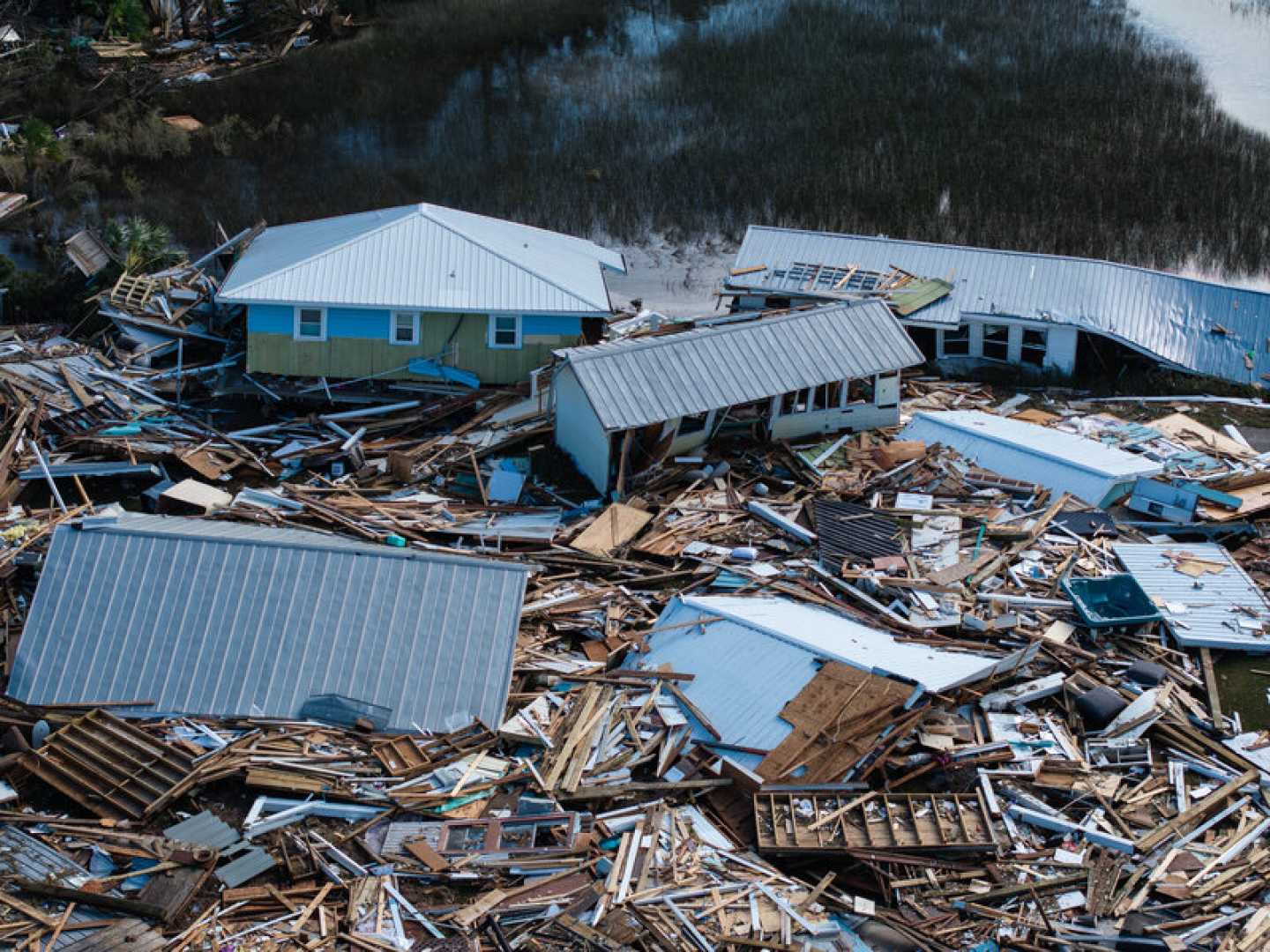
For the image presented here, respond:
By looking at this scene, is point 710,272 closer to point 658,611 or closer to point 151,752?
point 658,611

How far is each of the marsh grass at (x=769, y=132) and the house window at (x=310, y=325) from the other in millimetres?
12547

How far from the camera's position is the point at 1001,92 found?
5322cm

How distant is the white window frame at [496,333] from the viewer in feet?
110

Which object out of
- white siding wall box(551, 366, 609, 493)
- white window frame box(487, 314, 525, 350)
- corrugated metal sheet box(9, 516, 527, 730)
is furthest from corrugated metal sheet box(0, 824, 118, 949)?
white window frame box(487, 314, 525, 350)

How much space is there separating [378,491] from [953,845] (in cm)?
1495

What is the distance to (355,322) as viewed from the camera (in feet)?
111

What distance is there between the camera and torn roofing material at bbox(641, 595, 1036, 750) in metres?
20.8

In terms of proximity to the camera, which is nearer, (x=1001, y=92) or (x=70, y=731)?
(x=70, y=731)

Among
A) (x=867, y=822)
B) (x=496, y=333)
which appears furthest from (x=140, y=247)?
(x=867, y=822)

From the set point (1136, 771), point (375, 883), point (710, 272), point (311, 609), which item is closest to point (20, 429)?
point (311, 609)

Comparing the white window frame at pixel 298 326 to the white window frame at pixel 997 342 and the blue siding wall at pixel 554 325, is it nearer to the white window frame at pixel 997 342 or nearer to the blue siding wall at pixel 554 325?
the blue siding wall at pixel 554 325

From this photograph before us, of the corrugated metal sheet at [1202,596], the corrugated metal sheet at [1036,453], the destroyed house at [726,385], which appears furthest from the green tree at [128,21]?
the corrugated metal sheet at [1202,596]

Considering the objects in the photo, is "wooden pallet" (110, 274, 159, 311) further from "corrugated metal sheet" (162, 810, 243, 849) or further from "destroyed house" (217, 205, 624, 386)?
"corrugated metal sheet" (162, 810, 243, 849)

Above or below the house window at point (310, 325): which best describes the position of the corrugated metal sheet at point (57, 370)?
below
